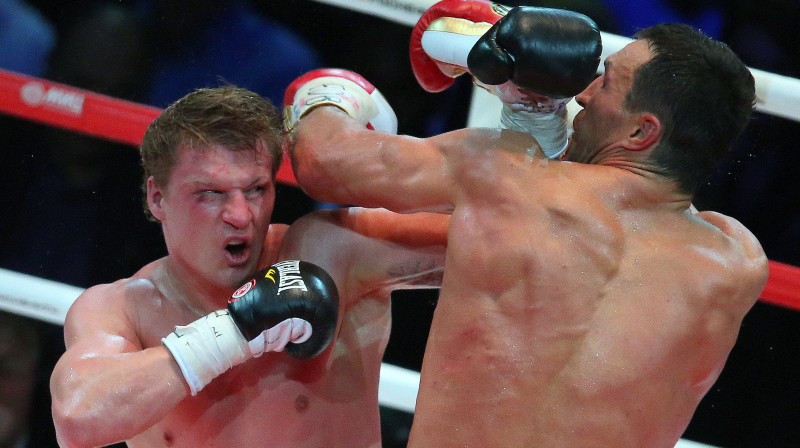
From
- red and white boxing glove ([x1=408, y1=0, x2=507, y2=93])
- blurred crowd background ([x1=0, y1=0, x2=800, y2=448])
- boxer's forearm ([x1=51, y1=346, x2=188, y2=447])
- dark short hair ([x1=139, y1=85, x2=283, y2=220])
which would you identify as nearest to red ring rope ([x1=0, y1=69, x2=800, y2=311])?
blurred crowd background ([x1=0, y1=0, x2=800, y2=448])

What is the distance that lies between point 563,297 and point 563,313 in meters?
0.03

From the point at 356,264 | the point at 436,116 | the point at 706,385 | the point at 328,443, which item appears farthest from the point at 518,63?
the point at 436,116

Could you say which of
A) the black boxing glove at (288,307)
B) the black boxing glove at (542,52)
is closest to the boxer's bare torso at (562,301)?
the black boxing glove at (542,52)

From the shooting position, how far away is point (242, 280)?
1.79 m

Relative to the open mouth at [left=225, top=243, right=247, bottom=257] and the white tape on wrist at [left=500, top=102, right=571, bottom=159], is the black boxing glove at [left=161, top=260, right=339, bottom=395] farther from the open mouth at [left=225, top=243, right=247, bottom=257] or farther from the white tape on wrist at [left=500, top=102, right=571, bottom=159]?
the white tape on wrist at [left=500, top=102, right=571, bottom=159]

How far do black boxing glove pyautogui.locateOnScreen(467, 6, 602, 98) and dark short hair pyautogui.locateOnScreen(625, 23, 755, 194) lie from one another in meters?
0.11

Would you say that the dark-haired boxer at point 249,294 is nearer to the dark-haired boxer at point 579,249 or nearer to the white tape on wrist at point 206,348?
the white tape on wrist at point 206,348

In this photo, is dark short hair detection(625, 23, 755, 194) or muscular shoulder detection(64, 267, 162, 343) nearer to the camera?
dark short hair detection(625, 23, 755, 194)

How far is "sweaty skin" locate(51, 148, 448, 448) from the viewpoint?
1729 mm

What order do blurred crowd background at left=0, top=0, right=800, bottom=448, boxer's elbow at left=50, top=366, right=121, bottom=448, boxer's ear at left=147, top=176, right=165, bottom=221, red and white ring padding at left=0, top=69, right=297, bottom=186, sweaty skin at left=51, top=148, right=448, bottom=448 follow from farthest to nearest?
blurred crowd background at left=0, top=0, right=800, bottom=448
red and white ring padding at left=0, top=69, right=297, bottom=186
boxer's ear at left=147, top=176, right=165, bottom=221
sweaty skin at left=51, top=148, right=448, bottom=448
boxer's elbow at left=50, top=366, right=121, bottom=448

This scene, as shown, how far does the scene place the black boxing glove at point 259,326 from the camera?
160 cm

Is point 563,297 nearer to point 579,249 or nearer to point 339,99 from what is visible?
point 579,249

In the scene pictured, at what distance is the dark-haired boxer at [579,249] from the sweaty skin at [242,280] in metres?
0.23

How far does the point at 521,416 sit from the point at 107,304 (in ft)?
2.90
